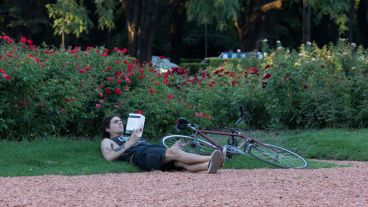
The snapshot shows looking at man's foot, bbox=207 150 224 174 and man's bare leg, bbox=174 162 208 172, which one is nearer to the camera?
man's foot, bbox=207 150 224 174

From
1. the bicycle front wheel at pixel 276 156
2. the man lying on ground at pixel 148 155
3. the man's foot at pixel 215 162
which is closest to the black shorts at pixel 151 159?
the man lying on ground at pixel 148 155

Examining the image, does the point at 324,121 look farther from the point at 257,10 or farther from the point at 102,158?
the point at 257,10

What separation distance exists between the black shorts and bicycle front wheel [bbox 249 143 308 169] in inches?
51.0

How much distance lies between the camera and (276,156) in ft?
36.8

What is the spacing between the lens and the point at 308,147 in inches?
541

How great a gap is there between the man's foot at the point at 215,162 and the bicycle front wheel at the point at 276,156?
4.02 ft

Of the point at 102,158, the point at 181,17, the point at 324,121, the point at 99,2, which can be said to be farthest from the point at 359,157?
the point at 181,17

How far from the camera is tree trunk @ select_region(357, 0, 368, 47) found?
150 ft

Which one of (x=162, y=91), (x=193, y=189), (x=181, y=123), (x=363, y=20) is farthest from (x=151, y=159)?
(x=363, y=20)

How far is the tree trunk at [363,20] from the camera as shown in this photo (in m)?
45.6

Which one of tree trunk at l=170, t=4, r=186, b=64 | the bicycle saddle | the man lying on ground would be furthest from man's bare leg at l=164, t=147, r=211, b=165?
tree trunk at l=170, t=4, r=186, b=64

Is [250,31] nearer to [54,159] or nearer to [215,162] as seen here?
[54,159]

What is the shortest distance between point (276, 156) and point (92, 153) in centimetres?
236

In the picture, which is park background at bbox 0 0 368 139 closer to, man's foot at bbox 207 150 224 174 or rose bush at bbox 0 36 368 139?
rose bush at bbox 0 36 368 139
